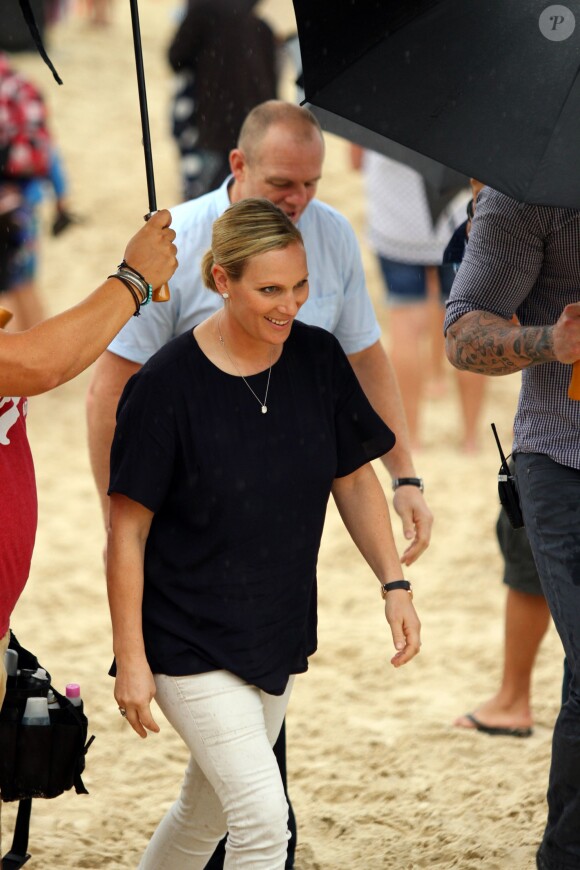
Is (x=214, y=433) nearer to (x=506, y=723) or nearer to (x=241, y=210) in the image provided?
(x=241, y=210)

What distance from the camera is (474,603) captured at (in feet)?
19.9

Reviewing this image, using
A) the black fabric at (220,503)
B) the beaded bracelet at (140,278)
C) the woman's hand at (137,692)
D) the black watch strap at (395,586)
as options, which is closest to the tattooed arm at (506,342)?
→ the black fabric at (220,503)

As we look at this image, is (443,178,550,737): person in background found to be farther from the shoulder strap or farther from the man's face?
the shoulder strap

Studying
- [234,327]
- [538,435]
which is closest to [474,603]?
[538,435]

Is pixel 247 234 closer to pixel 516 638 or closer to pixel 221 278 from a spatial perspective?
pixel 221 278

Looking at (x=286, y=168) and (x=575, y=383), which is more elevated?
(x=286, y=168)

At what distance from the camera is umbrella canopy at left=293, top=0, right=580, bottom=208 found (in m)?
2.97

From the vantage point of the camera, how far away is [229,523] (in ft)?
9.84

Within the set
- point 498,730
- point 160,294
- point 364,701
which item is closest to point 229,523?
point 160,294

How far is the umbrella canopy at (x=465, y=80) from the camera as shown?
117 inches

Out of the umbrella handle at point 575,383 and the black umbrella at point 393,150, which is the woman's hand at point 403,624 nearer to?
the umbrella handle at point 575,383

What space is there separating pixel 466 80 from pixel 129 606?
4.53 ft

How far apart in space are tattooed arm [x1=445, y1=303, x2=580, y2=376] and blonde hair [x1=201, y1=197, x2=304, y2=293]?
17.6 inches

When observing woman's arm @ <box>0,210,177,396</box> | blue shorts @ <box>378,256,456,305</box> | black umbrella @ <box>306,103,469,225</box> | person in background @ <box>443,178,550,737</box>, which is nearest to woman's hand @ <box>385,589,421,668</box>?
woman's arm @ <box>0,210,177,396</box>
